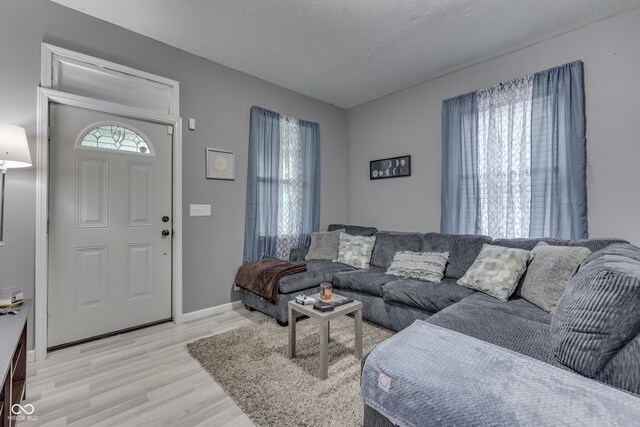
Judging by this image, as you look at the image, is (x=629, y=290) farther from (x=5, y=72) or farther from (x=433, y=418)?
(x=5, y=72)

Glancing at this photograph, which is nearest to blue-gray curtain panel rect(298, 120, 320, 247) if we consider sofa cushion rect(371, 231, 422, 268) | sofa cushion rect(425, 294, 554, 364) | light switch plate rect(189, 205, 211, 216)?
sofa cushion rect(371, 231, 422, 268)

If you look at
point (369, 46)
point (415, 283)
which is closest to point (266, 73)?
point (369, 46)

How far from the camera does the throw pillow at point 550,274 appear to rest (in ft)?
6.49

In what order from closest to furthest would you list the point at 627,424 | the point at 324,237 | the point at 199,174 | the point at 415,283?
the point at 627,424 → the point at 415,283 → the point at 199,174 → the point at 324,237

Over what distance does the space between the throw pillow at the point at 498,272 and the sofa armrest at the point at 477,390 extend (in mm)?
1134

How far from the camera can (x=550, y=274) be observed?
2.06 m

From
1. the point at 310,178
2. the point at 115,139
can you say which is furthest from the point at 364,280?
the point at 115,139

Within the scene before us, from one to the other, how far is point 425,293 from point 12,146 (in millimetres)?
3113

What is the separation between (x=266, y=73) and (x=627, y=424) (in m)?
3.76

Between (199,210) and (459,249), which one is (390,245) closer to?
(459,249)

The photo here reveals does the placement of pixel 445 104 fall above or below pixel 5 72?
above

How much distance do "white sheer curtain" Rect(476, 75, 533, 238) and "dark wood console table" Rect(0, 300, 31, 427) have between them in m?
3.64

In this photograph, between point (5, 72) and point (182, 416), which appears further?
point (5, 72)

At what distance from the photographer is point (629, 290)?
1.04 metres
